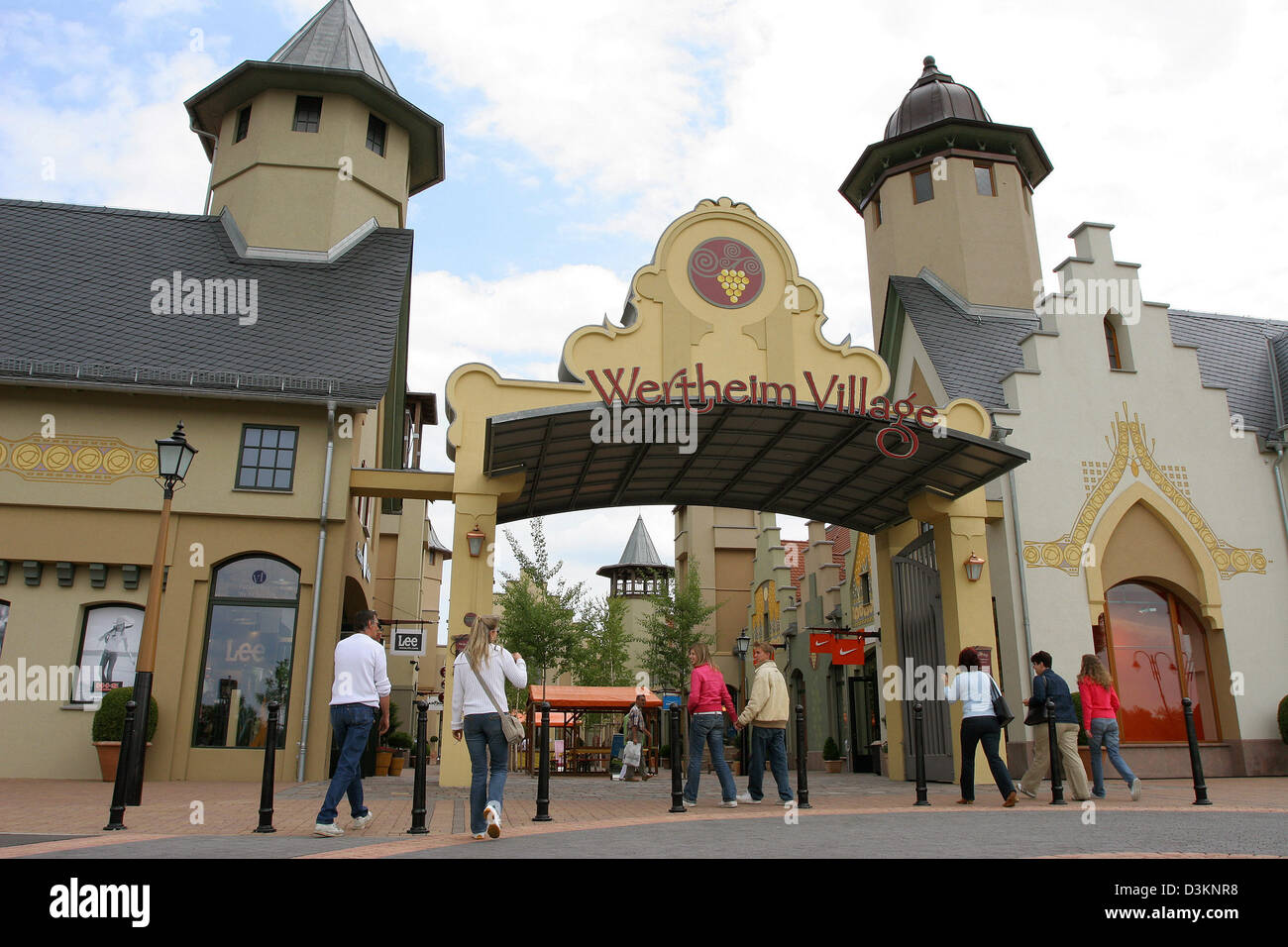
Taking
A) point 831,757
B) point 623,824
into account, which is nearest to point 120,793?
point 623,824

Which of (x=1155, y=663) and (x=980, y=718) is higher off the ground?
(x=1155, y=663)

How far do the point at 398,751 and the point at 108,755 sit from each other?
8.01 metres

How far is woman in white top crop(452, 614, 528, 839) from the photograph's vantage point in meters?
8.17

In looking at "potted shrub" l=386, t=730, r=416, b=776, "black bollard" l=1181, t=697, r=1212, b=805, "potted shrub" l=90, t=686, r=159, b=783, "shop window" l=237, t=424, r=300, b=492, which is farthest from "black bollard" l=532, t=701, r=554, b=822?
"potted shrub" l=386, t=730, r=416, b=776

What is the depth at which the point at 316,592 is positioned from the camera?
16.1 metres

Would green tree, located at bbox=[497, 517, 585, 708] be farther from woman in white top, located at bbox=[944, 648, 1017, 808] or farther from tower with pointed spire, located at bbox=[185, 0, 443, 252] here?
woman in white top, located at bbox=[944, 648, 1017, 808]

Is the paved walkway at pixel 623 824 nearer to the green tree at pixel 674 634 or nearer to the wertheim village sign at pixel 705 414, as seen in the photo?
the wertheim village sign at pixel 705 414

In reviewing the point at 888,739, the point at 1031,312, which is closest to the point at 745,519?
the point at 1031,312

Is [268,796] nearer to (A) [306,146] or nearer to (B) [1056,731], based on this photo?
(B) [1056,731]

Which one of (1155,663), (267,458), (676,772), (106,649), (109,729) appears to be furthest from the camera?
(1155,663)

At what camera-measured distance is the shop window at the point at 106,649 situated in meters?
15.7

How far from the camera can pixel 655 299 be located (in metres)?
16.2

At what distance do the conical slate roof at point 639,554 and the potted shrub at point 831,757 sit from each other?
32.6 metres
